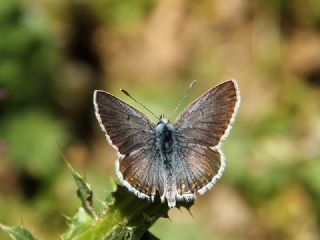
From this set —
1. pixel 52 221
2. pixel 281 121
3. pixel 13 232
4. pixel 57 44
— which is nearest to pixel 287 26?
pixel 281 121

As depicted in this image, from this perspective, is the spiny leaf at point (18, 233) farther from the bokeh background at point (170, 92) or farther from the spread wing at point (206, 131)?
the bokeh background at point (170, 92)

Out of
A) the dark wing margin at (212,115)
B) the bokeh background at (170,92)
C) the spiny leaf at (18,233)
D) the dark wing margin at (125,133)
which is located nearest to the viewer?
the spiny leaf at (18,233)

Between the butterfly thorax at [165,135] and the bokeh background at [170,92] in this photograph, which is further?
the bokeh background at [170,92]

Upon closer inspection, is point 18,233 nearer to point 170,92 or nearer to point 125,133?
point 125,133

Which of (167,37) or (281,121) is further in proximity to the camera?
(167,37)

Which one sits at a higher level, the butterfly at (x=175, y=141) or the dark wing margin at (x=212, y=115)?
the dark wing margin at (x=212, y=115)

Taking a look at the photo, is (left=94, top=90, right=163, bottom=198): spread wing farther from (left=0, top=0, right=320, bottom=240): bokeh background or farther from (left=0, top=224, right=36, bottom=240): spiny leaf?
(left=0, top=0, right=320, bottom=240): bokeh background

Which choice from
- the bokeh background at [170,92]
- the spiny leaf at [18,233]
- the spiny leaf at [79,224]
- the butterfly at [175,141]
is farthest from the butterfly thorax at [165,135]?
the bokeh background at [170,92]

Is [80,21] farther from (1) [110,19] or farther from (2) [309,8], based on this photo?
(2) [309,8]
